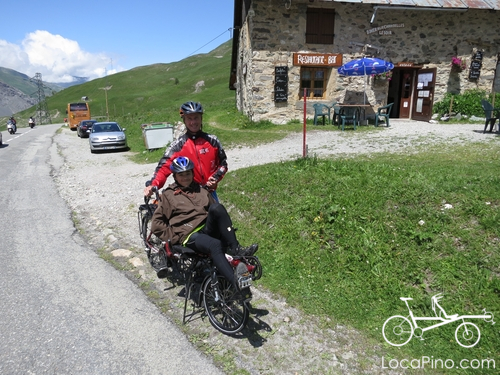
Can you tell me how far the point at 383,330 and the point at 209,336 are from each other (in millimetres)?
1746

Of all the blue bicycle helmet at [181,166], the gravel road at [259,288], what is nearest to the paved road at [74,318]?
the gravel road at [259,288]

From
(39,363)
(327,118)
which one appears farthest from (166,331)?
(327,118)

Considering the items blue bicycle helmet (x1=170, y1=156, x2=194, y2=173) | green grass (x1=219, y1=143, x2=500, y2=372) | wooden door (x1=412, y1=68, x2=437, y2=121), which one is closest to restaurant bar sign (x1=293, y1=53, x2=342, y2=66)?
wooden door (x1=412, y1=68, x2=437, y2=121)

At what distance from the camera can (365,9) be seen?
55.3 ft

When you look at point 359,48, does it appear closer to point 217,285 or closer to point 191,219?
point 191,219

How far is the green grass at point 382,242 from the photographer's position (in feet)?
12.2

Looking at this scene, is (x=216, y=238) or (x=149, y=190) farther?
(x=149, y=190)

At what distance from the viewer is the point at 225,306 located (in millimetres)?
3598

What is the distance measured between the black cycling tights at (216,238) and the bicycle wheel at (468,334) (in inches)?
89.1

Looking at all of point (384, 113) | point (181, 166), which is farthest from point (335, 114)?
point (181, 166)

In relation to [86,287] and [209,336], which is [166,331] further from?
[86,287]

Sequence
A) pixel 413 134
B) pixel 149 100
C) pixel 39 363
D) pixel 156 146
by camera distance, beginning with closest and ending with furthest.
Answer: pixel 39 363
pixel 413 134
pixel 156 146
pixel 149 100

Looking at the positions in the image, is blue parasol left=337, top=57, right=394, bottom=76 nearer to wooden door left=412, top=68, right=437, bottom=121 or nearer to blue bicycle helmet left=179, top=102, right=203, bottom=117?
wooden door left=412, top=68, right=437, bottom=121

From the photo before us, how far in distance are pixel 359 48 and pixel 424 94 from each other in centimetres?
410
